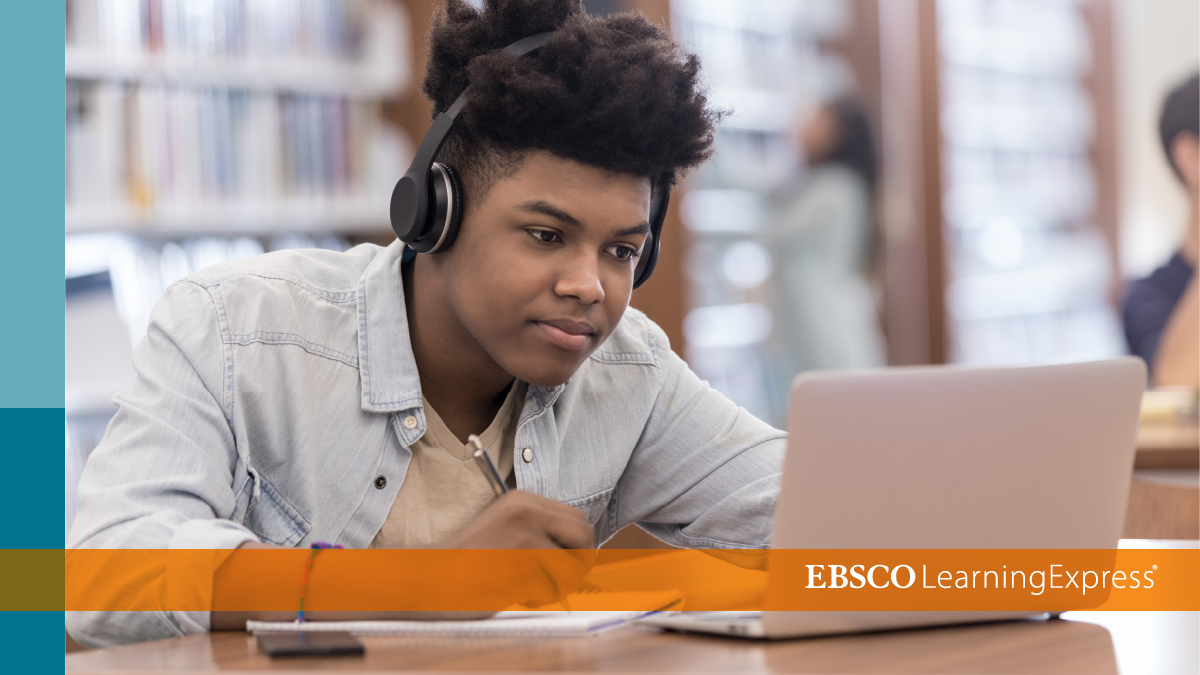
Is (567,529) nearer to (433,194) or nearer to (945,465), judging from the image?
(945,465)

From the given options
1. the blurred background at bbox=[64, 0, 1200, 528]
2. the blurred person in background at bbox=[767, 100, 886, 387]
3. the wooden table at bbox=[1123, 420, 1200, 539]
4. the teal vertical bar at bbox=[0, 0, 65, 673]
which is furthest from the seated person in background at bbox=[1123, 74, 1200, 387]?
the teal vertical bar at bbox=[0, 0, 65, 673]

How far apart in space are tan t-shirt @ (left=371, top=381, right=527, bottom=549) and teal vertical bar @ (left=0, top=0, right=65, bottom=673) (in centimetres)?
104

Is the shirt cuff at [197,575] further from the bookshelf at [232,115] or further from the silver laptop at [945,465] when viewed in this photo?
the bookshelf at [232,115]

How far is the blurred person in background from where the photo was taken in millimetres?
3918

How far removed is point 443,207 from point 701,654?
1.64 feet

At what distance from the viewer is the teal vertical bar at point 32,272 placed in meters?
1.88

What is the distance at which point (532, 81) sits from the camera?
0.96m

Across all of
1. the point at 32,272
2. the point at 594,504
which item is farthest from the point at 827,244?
the point at 594,504

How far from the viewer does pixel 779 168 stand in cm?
391

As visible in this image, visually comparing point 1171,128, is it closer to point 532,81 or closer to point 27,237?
point 532,81

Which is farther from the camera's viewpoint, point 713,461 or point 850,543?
point 713,461

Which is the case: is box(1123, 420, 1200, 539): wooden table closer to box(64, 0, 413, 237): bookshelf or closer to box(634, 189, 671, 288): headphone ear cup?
box(634, 189, 671, 288): headphone ear cup

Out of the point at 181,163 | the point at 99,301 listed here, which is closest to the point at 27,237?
the point at 99,301

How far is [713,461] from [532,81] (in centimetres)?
45
